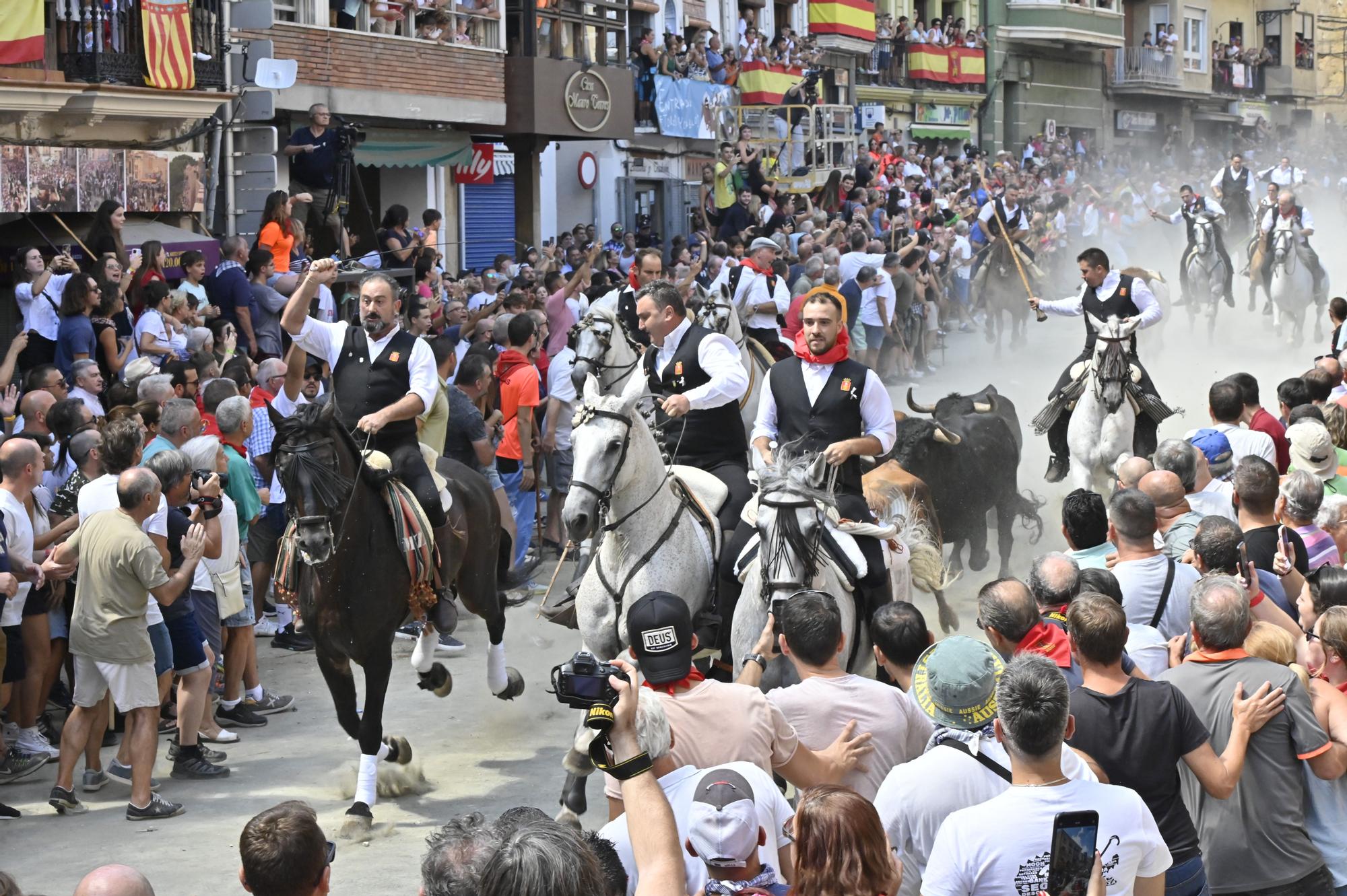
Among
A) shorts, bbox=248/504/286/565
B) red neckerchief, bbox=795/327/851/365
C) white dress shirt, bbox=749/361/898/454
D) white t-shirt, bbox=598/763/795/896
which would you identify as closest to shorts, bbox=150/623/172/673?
shorts, bbox=248/504/286/565

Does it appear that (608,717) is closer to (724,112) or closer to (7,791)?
(7,791)

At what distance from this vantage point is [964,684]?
4.48 meters

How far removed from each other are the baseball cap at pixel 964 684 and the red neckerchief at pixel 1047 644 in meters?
0.89

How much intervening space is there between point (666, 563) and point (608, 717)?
404cm

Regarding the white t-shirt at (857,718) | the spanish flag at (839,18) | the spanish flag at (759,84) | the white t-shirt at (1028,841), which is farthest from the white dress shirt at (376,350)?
the spanish flag at (839,18)

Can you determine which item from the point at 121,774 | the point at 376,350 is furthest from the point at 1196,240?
the point at 121,774

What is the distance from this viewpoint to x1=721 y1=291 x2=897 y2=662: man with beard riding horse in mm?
7805

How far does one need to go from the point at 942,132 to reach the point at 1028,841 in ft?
140

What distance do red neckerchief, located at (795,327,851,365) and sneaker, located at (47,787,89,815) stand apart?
13.9ft

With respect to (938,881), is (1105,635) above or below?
above

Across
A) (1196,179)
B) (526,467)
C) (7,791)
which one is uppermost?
(1196,179)

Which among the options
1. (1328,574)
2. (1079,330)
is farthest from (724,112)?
(1328,574)

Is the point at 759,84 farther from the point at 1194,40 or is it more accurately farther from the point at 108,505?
the point at 1194,40

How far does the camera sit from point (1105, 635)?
4883mm
